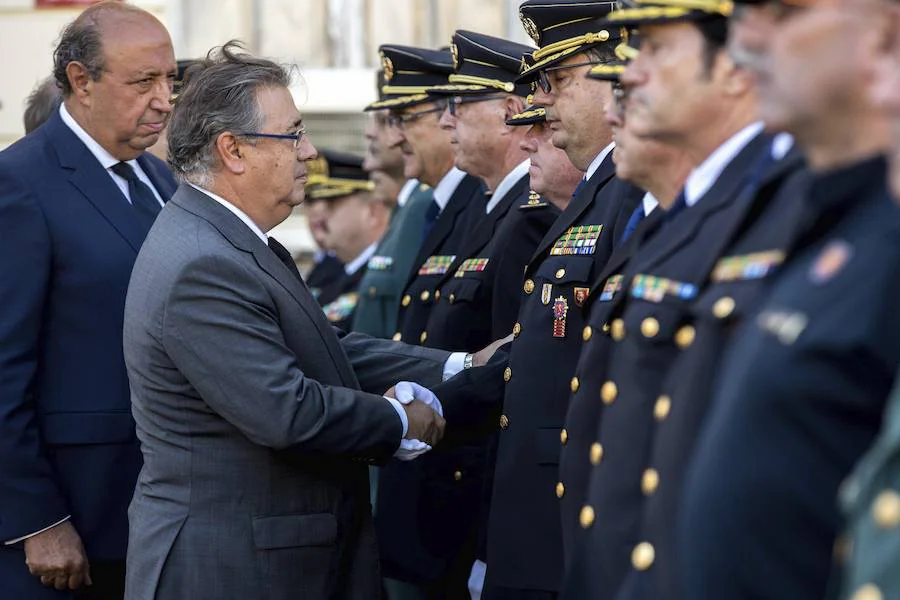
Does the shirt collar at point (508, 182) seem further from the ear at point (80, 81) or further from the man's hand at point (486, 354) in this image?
the ear at point (80, 81)

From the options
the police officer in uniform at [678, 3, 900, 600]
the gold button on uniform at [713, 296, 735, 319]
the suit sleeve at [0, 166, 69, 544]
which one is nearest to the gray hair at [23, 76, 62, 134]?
the suit sleeve at [0, 166, 69, 544]

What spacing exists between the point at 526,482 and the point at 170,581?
95 cm

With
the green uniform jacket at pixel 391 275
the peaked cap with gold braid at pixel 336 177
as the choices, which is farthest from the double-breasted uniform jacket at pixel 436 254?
the peaked cap with gold braid at pixel 336 177

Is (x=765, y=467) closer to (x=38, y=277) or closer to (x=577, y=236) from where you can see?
(x=577, y=236)

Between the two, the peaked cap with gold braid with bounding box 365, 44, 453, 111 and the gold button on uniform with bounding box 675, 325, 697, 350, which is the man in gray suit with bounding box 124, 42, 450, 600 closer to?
the gold button on uniform with bounding box 675, 325, 697, 350

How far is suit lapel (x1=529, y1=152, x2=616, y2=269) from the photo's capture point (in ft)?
12.7

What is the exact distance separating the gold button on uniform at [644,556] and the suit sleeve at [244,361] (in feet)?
4.47

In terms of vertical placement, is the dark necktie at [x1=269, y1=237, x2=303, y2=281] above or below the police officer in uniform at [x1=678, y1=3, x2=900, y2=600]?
below

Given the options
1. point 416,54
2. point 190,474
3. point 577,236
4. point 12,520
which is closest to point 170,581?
point 190,474

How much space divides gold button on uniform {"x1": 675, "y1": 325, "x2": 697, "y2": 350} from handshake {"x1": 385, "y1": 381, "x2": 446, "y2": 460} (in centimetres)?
163

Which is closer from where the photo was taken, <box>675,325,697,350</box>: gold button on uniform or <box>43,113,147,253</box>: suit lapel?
<box>675,325,697,350</box>: gold button on uniform

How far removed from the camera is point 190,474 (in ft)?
12.5

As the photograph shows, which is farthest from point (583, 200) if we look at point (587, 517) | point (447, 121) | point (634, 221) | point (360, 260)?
point (360, 260)

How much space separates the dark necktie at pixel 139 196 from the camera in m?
4.61
